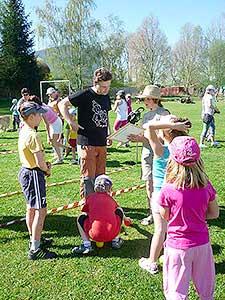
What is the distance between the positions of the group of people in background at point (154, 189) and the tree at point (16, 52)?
126 ft

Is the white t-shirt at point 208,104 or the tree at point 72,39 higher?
the tree at point 72,39

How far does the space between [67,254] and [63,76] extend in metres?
41.3

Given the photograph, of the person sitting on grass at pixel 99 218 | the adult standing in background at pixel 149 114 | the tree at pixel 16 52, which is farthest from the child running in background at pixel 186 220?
the tree at pixel 16 52

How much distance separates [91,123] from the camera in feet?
14.3

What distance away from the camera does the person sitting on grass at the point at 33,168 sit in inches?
148

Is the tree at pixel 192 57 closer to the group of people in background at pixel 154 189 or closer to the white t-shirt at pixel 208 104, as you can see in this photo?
the white t-shirt at pixel 208 104

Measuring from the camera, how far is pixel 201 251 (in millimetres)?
2615

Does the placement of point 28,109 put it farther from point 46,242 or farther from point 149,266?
point 149,266

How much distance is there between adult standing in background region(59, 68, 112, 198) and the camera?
4293mm

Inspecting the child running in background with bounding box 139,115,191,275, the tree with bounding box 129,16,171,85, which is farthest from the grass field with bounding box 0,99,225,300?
the tree with bounding box 129,16,171,85

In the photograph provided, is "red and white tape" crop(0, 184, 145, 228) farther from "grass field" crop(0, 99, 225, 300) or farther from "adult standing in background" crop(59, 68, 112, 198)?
"adult standing in background" crop(59, 68, 112, 198)

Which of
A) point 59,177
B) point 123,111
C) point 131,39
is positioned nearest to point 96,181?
point 59,177

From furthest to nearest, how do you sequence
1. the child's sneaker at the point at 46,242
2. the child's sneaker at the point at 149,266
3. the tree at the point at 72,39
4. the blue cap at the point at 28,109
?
the tree at the point at 72,39, the child's sneaker at the point at 46,242, the blue cap at the point at 28,109, the child's sneaker at the point at 149,266

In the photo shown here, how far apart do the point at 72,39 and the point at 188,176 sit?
136 feet
